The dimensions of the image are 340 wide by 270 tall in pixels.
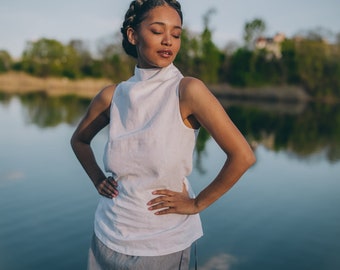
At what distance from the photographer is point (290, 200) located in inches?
241

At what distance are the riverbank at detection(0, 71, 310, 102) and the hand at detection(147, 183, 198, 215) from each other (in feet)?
109

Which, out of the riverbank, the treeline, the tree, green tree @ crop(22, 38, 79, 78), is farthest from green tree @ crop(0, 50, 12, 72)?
the tree

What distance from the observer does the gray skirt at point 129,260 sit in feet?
4.06

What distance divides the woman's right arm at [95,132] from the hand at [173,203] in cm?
17

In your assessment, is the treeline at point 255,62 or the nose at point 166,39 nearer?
the nose at point 166,39

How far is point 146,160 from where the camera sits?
1.19 meters

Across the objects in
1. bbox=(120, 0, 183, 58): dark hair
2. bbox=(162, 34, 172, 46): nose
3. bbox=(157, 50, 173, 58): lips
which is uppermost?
bbox=(120, 0, 183, 58): dark hair

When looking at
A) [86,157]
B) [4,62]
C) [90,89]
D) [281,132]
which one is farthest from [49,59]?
[86,157]

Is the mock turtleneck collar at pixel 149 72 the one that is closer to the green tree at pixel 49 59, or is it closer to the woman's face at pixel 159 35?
the woman's face at pixel 159 35

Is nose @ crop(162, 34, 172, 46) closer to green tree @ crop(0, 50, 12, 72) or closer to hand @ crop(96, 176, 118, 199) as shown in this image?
hand @ crop(96, 176, 118, 199)

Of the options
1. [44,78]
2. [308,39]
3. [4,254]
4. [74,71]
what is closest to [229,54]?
[308,39]

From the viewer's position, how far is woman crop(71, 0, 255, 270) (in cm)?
118

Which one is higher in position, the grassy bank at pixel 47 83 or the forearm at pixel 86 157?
the forearm at pixel 86 157

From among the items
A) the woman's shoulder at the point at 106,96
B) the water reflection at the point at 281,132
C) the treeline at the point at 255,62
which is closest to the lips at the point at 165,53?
the woman's shoulder at the point at 106,96
